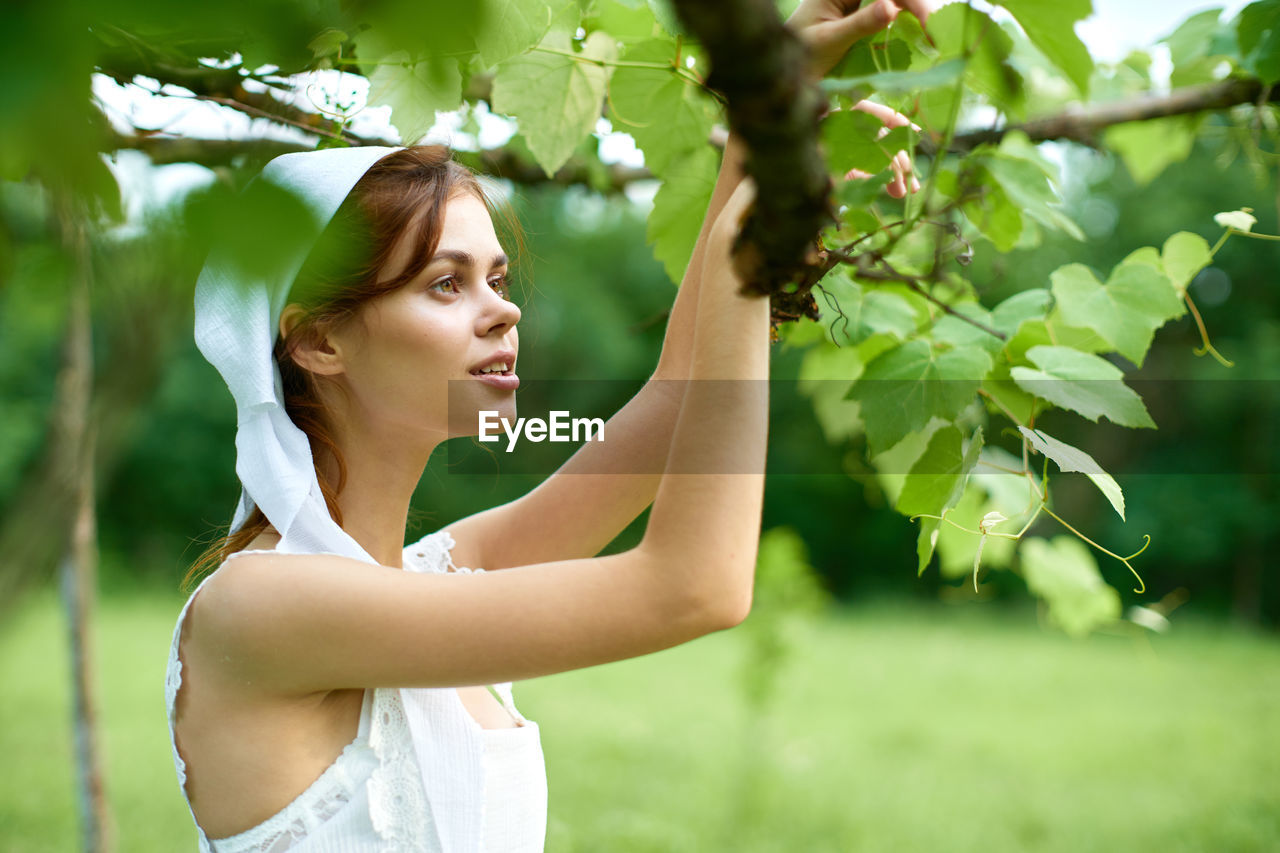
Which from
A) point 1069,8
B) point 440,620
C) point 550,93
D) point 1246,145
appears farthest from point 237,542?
point 1246,145

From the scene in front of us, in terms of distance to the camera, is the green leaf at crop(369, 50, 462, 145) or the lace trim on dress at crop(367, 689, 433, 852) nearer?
the lace trim on dress at crop(367, 689, 433, 852)

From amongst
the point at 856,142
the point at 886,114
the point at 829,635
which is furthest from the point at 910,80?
the point at 829,635

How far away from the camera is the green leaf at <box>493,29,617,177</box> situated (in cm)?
117

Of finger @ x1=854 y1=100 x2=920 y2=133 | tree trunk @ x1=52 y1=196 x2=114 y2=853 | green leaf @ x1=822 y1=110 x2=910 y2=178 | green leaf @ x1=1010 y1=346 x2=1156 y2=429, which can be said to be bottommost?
tree trunk @ x1=52 y1=196 x2=114 y2=853

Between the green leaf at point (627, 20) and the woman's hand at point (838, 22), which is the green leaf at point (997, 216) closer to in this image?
the woman's hand at point (838, 22)

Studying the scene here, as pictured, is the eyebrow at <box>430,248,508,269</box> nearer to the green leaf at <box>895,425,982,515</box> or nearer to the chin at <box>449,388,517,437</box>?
the chin at <box>449,388,517,437</box>

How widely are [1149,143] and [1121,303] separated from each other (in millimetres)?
1387

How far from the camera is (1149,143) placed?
2.24m

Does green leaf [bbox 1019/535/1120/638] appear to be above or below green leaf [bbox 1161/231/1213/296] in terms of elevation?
below

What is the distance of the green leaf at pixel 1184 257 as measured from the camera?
119cm

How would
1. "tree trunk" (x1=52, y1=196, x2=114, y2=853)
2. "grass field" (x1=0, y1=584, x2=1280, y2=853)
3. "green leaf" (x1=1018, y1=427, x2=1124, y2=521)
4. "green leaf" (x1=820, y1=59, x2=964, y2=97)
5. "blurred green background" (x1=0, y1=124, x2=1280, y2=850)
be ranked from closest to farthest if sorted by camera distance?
"green leaf" (x1=820, y1=59, x2=964, y2=97) < "green leaf" (x1=1018, y1=427, x2=1124, y2=521) < "tree trunk" (x1=52, y1=196, x2=114, y2=853) < "blurred green background" (x1=0, y1=124, x2=1280, y2=850) < "grass field" (x1=0, y1=584, x2=1280, y2=853)

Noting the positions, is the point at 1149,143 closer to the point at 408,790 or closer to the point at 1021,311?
the point at 1021,311

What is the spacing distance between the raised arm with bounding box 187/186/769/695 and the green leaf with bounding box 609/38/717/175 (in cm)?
45

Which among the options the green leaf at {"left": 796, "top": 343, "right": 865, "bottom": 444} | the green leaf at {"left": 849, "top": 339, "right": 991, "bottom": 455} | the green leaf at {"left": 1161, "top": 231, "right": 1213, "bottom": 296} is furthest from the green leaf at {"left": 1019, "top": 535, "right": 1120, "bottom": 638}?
the green leaf at {"left": 849, "top": 339, "right": 991, "bottom": 455}
